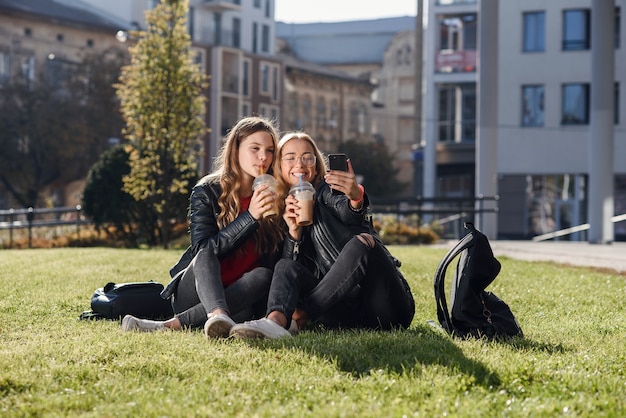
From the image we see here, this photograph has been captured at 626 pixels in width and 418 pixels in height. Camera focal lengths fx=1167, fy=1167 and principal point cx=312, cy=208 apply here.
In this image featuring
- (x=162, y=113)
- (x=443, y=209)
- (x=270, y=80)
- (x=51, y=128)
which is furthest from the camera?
(x=270, y=80)

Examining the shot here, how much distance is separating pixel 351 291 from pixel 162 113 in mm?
17222

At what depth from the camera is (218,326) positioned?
6.95 metres

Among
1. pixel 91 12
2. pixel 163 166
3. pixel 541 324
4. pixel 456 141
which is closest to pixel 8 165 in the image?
pixel 91 12

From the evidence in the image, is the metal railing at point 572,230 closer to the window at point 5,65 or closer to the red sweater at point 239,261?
the red sweater at point 239,261

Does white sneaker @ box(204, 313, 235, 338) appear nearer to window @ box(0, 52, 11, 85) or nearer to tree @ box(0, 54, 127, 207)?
tree @ box(0, 54, 127, 207)

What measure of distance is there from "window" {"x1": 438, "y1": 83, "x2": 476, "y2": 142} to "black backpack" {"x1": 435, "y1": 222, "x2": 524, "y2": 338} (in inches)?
2061

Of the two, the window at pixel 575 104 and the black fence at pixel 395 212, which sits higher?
the window at pixel 575 104

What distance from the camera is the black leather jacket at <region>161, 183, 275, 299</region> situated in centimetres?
739

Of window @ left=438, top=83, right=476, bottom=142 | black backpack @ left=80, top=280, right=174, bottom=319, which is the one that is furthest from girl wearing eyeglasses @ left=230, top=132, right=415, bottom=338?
window @ left=438, top=83, right=476, bottom=142

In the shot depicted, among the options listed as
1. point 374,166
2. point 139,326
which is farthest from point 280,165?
point 374,166

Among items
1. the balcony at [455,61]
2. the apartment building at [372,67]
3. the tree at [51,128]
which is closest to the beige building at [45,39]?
the tree at [51,128]

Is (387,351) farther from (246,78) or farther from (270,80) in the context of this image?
(270,80)

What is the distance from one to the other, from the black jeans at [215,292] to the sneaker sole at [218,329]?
262 millimetres

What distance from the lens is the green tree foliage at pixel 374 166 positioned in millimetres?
78619
